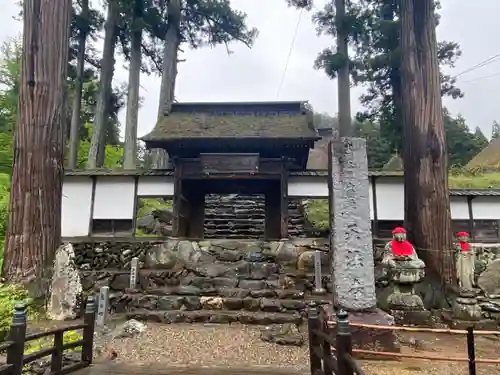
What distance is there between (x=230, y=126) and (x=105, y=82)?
8052mm


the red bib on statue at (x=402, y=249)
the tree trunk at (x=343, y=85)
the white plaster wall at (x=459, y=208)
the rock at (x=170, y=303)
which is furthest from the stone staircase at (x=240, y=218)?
the red bib on statue at (x=402, y=249)

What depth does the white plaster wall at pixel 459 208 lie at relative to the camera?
434 inches

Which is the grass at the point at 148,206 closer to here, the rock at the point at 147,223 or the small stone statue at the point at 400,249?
the rock at the point at 147,223

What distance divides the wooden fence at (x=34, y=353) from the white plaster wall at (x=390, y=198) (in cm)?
876

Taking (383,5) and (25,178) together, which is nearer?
(25,178)

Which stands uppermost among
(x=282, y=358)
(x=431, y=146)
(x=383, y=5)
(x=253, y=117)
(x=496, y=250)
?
(x=383, y=5)

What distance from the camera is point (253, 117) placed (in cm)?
1301

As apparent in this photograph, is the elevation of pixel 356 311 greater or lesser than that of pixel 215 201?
lesser

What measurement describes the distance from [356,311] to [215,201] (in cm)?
1463

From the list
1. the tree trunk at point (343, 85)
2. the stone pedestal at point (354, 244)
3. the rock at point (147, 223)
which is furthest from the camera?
the rock at point (147, 223)

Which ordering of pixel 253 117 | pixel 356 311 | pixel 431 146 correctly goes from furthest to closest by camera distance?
pixel 253 117 → pixel 431 146 → pixel 356 311

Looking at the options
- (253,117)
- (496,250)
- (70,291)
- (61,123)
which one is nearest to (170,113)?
(253,117)

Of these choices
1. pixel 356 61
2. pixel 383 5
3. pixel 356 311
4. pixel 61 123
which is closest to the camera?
pixel 356 311

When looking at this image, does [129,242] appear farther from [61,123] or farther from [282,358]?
[282,358]
